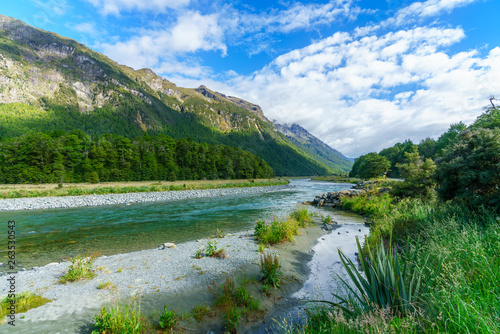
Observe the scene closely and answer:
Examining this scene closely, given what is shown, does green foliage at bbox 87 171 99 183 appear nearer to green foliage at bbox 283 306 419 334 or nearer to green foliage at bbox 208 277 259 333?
green foliage at bbox 208 277 259 333

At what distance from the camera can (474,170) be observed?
6926mm

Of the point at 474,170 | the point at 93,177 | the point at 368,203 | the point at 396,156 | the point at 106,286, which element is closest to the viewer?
the point at 106,286

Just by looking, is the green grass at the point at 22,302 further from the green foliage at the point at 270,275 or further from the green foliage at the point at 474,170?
the green foliage at the point at 474,170

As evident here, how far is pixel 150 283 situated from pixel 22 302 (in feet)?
9.05

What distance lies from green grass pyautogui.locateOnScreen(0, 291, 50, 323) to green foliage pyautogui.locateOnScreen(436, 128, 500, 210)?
13123mm

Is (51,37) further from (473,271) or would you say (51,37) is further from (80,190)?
(473,271)

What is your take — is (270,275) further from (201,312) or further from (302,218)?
(302,218)

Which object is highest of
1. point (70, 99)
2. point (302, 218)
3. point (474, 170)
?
point (70, 99)

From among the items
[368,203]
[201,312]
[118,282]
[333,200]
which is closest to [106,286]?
[118,282]

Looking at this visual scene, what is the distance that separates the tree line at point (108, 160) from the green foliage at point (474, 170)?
174ft

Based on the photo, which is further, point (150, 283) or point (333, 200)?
point (333, 200)

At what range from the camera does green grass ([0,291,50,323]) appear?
4.39 m

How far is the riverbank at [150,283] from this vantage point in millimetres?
4324

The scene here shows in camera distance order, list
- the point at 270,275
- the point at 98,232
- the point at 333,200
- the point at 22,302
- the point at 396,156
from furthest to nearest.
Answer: the point at 396,156
the point at 333,200
the point at 98,232
the point at 270,275
the point at 22,302
